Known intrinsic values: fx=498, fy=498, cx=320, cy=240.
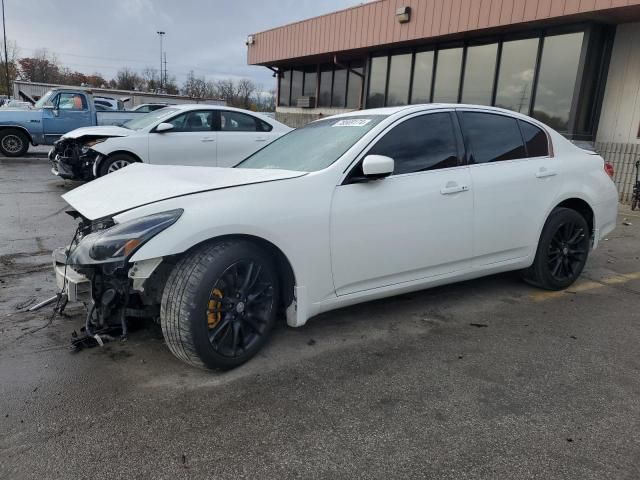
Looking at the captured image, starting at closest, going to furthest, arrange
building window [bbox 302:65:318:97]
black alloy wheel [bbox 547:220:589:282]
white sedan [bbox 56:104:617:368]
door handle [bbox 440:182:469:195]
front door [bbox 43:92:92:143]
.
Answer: white sedan [bbox 56:104:617:368], door handle [bbox 440:182:469:195], black alloy wheel [bbox 547:220:589:282], front door [bbox 43:92:92:143], building window [bbox 302:65:318:97]

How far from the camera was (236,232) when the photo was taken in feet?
9.43

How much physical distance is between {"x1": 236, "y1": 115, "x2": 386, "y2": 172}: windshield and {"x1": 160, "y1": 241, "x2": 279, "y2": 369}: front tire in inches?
32.6

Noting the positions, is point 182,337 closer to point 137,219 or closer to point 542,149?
point 137,219

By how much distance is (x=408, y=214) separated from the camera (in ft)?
11.5

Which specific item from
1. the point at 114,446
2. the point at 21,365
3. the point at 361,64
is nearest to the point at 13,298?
the point at 21,365

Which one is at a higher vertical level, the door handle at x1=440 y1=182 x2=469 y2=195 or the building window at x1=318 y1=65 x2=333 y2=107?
the building window at x1=318 y1=65 x2=333 y2=107

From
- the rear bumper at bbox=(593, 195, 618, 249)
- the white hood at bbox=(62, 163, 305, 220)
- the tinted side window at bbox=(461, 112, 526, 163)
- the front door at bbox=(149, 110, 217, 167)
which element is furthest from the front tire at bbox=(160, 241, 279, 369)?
the front door at bbox=(149, 110, 217, 167)

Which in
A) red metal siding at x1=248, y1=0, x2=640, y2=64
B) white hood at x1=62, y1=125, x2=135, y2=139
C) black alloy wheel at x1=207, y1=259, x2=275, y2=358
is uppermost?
red metal siding at x1=248, y1=0, x2=640, y2=64

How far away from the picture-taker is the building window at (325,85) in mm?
19047

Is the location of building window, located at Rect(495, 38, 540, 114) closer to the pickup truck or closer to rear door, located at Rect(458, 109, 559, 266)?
rear door, located at Rect(458, 109, 559, 266)

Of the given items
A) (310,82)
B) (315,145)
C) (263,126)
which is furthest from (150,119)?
(310,82)

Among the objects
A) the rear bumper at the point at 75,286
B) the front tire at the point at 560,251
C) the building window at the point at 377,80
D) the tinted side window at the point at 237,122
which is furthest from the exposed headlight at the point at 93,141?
the building window at the point at 377,80

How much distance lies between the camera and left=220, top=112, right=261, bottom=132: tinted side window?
947cm

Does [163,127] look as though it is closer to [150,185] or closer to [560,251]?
[150,185]
